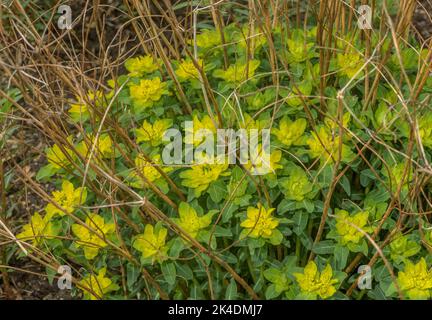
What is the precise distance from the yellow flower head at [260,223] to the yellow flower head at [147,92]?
45cm

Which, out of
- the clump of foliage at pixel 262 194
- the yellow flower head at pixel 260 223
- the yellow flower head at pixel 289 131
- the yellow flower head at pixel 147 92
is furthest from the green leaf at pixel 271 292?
the yellow flower head at pixel 147 92

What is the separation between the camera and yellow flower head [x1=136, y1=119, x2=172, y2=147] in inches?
74.9

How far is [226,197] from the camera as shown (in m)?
1.78

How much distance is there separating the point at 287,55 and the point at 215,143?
359 millimetres

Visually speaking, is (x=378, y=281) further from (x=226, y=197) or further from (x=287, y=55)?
(x=287, y=55)

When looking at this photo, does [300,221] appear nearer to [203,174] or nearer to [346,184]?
[346,184]

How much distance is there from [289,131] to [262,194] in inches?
6.7

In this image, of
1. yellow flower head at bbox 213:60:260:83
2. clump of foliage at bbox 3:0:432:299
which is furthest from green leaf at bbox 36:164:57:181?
yellow flower head at bbox 213:60:260:83

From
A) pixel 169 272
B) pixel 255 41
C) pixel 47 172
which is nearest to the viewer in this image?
pixel 169 272

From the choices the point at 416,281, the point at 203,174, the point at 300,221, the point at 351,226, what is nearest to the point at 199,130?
the point at 203,174

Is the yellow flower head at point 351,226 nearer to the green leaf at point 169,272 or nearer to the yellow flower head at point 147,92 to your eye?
the green leaf at point 169,272

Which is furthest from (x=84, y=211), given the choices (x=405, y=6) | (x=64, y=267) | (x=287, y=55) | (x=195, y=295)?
(x=405, y=6)

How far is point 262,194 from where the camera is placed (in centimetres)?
184

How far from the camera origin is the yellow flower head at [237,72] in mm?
1954
